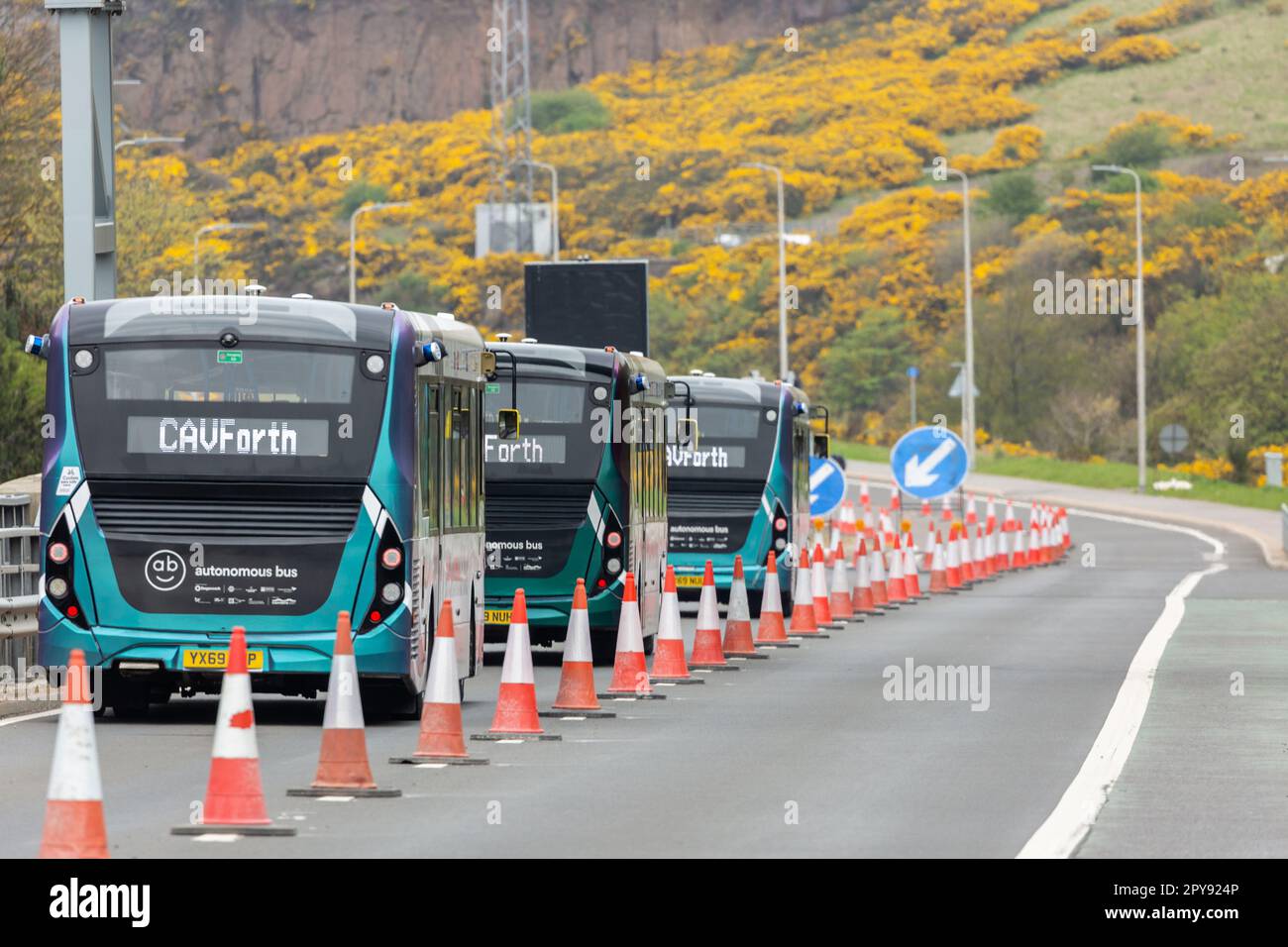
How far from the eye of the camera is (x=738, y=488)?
31781 millimetres

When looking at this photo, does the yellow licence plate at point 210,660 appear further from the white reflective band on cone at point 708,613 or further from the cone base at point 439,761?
the white reflective band on cone at point 708,613

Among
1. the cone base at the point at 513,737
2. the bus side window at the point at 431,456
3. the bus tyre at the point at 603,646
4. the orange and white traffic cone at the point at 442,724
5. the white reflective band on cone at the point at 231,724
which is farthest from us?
the bus tyre at the point at 603,646

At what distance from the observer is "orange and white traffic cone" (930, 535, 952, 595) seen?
1421 inches

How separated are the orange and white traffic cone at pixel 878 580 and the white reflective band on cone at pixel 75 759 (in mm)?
22775

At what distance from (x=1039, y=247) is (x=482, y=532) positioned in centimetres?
9562

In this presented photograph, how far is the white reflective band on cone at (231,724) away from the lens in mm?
10703

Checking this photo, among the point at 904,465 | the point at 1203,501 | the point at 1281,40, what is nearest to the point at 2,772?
the point at 904,465

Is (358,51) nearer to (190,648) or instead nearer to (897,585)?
(897,585)

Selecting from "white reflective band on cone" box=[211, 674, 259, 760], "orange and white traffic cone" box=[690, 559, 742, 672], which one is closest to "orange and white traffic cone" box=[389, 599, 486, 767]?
"white reflective band on cone" box=[211, 674, 259, 760]

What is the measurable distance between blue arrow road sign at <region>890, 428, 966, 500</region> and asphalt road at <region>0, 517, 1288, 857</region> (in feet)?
44.9

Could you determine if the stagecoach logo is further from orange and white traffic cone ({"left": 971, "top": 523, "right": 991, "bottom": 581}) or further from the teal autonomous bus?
orange and white traffic cone ({"left": 971, "top": 523, "right": 991, "bottom": 581})

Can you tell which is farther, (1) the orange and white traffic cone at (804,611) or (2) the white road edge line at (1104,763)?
(1) the orange and white traffic cone at (804,611)

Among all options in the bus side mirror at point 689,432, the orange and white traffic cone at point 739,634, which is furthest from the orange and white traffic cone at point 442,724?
the bus side mirror at point 689,432
